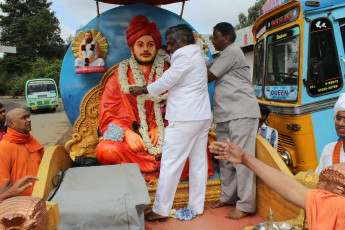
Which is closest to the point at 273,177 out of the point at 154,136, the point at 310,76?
the point at 154,136

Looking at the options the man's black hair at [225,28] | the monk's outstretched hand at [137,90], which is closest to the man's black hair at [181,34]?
the man's black hair at [225,28]

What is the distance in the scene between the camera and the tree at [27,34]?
35.8m

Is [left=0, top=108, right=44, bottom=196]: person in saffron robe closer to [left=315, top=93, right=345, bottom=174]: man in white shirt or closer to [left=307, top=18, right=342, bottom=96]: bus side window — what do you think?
[left=315, top=93, right=345, bottom=174]: man in white shirt

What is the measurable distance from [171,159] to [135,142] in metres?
0.63

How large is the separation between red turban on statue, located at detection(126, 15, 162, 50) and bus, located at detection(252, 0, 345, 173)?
2.26m

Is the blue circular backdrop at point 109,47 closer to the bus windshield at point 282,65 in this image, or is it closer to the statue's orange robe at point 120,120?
the statue's orange robe at point 120,120

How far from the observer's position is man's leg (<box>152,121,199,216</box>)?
9.26 feet

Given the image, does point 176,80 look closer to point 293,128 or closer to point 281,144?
point 293,128

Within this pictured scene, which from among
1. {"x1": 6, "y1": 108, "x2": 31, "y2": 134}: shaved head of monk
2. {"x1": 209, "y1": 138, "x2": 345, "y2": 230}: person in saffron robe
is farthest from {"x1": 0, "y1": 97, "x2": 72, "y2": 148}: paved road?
{"x1": 209, "y1": 138, "x2": 345, "y2": 230}: person in saffron robe

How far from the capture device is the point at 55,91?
67.3ft

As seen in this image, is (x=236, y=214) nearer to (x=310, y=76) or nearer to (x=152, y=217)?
(x=152, y=217)

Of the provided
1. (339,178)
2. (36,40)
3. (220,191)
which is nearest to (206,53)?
(220,191)

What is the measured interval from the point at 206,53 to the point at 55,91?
1831 cm

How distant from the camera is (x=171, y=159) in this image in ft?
9.31
